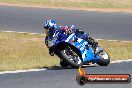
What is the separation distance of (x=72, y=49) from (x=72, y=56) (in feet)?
0.68

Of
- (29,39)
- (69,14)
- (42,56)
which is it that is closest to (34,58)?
(42,56)

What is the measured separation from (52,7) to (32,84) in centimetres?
1958

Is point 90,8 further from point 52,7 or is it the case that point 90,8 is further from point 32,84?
point 32,84

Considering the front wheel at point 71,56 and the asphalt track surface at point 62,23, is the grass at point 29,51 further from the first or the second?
the asphalt track surface at point 62,23

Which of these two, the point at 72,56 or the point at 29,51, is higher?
the point at 29,51

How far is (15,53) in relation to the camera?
1712 centimetres

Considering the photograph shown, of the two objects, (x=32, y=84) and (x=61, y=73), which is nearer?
(x=32, y=84)

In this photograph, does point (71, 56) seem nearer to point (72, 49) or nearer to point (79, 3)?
point (72, 49)

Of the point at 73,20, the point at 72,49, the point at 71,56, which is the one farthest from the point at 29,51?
the point at 73,20

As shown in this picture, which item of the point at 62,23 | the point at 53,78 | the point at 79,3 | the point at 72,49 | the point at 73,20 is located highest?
the point at 79,3

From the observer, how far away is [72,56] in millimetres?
13641

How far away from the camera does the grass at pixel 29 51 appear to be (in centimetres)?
1465

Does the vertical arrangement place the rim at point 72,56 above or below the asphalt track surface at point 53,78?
above

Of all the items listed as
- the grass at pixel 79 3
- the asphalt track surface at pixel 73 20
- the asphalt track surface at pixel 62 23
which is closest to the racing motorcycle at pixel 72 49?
the asphalt track surface at pixel 62 23
